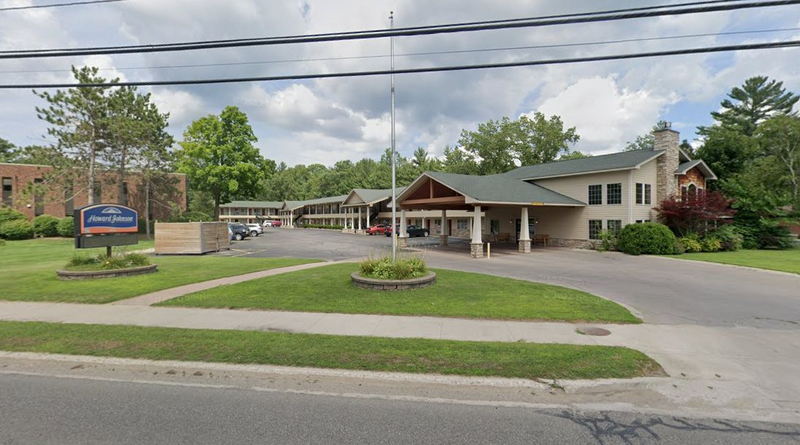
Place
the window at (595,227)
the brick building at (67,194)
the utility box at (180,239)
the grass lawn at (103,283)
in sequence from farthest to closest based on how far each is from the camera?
the brick building at (67,194), the window at (595,227), the utility box at (180,239), the grass lawn at (103,283)

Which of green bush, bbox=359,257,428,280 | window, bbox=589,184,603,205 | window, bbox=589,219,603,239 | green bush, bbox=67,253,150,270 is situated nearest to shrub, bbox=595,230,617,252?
window, bbox=589,219,603,239

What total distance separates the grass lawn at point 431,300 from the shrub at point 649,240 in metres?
14.4

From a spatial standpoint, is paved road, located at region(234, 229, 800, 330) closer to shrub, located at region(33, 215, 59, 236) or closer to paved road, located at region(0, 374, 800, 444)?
paved road, located at region(0, 374, 800, 444)

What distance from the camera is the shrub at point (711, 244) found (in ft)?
73.5

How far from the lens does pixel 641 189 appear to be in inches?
973

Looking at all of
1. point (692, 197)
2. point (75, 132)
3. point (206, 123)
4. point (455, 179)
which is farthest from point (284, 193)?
point (692, 197)

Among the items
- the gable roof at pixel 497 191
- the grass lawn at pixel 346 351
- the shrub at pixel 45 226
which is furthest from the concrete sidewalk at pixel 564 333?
the shrub at pixel 45 226

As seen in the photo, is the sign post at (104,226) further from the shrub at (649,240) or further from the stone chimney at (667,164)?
the stone chimney at (667,164)

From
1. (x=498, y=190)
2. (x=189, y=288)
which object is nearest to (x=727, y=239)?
(x=498, y=190)

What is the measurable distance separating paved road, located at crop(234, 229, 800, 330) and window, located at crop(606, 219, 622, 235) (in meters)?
4.83

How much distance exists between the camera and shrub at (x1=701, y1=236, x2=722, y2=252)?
2241 cm

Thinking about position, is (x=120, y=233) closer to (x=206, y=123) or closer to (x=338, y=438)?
(x=338, y=438)

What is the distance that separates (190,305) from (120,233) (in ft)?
25.4

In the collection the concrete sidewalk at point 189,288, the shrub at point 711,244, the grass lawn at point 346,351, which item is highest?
the shrub at point 711,244
